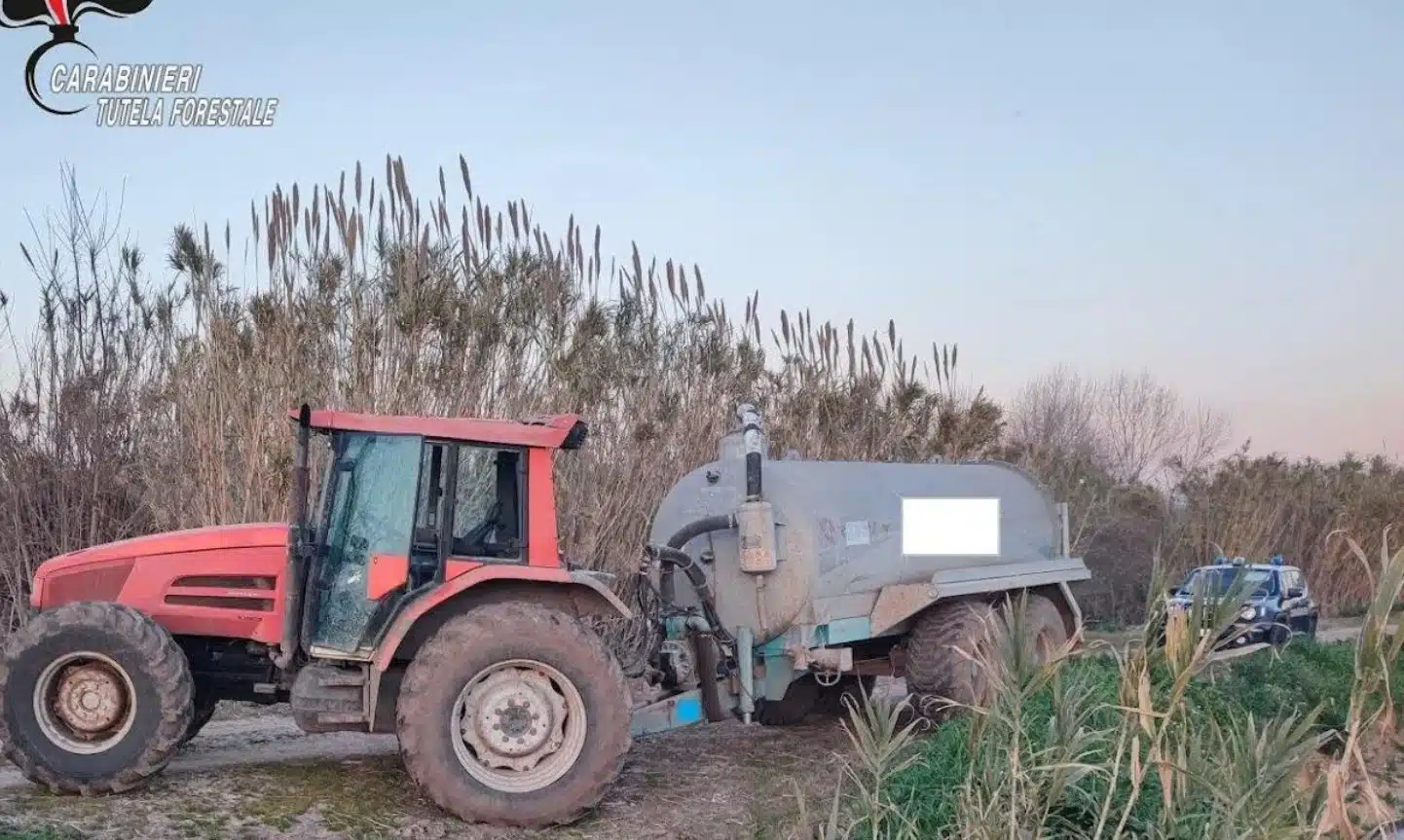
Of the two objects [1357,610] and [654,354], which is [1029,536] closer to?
[654,354]

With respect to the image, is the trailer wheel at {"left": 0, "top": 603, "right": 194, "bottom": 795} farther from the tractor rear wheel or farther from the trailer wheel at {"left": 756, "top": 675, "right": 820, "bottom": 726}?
the tractor rear wheel

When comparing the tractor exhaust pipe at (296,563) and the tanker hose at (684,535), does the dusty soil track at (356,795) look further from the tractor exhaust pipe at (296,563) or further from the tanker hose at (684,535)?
the tanker hose at (684,535)

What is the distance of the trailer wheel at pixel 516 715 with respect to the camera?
22.6ft

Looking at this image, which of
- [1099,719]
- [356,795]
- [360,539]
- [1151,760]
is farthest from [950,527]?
[1151,760]

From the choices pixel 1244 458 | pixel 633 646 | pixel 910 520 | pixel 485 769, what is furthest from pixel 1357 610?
pixel 485 769

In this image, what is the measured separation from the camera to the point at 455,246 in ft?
42.1

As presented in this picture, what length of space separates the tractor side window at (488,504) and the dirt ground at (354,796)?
1.48 metres

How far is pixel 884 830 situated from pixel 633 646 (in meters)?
3.28

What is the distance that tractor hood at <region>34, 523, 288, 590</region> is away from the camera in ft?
24.6

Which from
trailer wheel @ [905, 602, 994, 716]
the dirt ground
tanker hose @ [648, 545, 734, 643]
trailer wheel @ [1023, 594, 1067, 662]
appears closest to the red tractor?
the dirt ground

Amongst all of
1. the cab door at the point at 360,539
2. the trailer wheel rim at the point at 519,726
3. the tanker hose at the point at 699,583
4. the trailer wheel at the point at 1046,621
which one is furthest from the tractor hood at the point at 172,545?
the trailer wheel at the point at 1046,621

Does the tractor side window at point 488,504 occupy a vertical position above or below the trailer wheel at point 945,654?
above

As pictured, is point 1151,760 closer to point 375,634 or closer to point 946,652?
point 375,634

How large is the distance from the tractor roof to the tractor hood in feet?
2.51
